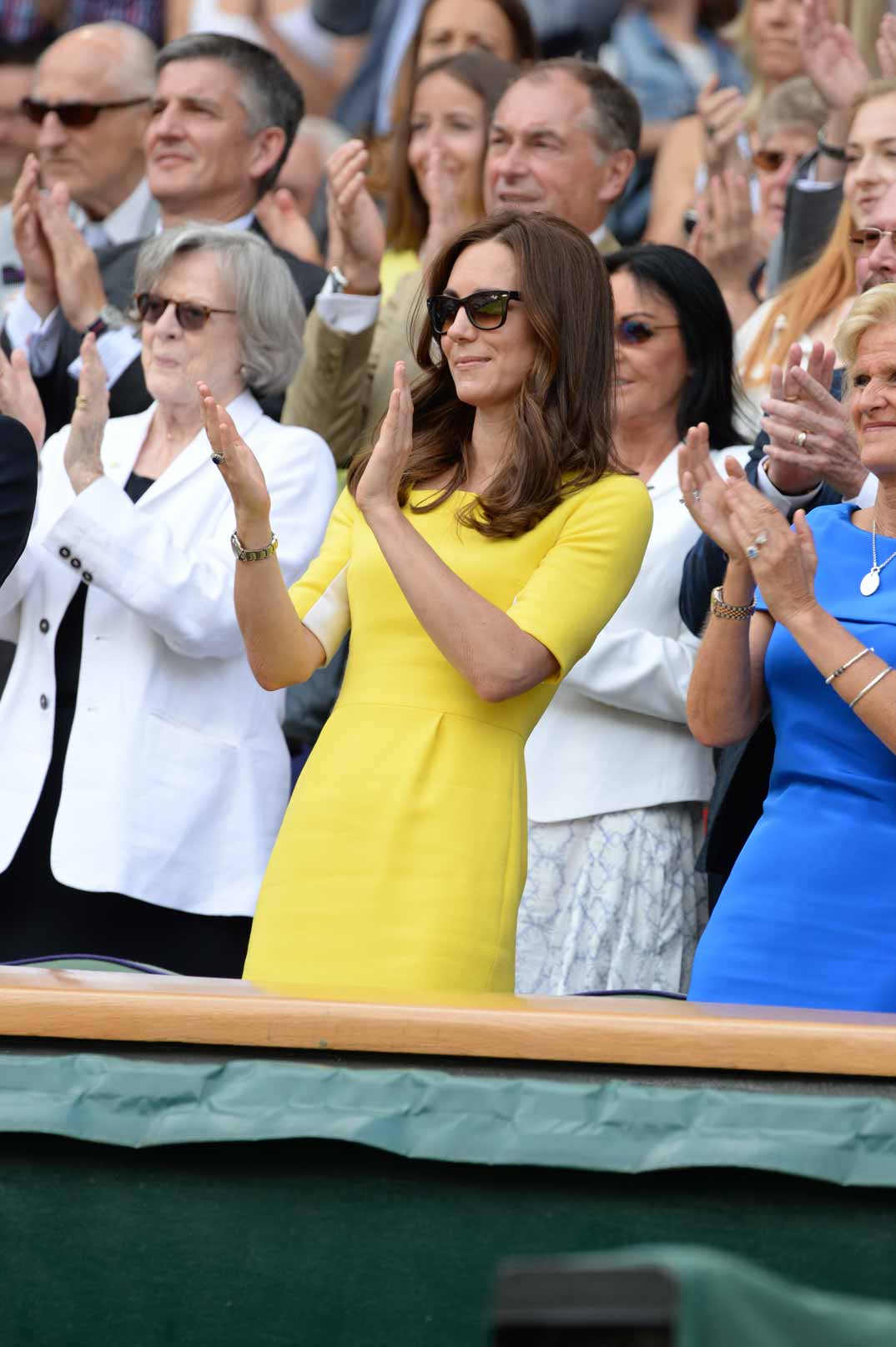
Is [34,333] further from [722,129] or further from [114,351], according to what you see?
[722,129]

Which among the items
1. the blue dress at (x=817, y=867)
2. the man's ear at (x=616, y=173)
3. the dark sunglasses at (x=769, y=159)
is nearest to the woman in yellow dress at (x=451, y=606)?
the blue dress at (x=817, y=867)

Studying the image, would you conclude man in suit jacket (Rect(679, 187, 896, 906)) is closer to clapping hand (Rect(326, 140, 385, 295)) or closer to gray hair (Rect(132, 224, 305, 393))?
gray hair (Rect(132, 224, 305, 393))

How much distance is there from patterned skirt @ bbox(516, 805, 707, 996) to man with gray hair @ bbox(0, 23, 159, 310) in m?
2.69

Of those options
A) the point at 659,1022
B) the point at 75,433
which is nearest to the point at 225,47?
the point at 75,433

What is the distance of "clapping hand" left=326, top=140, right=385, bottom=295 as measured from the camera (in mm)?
4277

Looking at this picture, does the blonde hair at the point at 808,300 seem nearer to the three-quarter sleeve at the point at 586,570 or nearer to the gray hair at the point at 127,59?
the three-quarter sleeve at the point at 586,570

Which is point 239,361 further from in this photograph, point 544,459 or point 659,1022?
point 659,1022

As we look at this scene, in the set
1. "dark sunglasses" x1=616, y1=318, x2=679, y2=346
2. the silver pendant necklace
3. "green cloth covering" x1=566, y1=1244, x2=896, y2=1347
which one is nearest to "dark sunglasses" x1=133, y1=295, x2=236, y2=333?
"dark sunglasses" x1=616, y1=318, x2=679, y2=346

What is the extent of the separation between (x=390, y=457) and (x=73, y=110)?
304 cm

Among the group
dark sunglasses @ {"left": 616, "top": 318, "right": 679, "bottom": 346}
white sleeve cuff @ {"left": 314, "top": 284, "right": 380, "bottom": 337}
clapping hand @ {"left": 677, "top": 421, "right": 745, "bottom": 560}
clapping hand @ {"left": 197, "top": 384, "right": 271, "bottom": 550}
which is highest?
dark sunglasses @ {"left": 616, "top": 318, "right": 679, "bottom": 346}

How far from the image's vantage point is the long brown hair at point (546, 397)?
2947mm

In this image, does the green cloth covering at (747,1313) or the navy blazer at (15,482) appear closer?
the green cloth covering at (747,1313)

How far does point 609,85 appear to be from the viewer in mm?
4734

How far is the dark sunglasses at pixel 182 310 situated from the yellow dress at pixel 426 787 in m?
1.19
